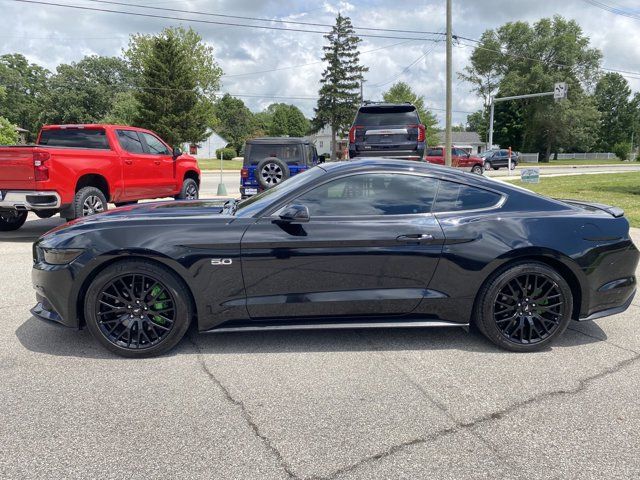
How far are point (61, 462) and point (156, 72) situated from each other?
155 feet

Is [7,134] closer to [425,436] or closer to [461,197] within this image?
[461,197]

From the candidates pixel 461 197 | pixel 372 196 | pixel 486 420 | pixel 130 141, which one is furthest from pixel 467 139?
pixel 486 420

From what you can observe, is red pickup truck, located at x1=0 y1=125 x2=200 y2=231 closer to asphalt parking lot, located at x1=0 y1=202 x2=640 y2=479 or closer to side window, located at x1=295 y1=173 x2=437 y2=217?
asphalt parking lot, located at x1=0 y1=202 x2=640 y2=479

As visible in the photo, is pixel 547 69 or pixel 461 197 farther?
pixel 547 69

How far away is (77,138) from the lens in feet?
30.1

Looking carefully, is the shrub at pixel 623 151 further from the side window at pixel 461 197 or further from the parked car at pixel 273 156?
the side window at pixel 461 197

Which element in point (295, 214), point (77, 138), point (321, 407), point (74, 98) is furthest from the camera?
point (74, 98)

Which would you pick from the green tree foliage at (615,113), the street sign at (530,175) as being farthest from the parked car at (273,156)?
the green tree foliage at (615,113)

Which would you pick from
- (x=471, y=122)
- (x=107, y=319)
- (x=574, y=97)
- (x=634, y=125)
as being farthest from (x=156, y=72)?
(x=471, y=122)

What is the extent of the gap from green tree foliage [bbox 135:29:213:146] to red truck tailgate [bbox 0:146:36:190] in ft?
130

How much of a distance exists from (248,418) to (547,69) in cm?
7047

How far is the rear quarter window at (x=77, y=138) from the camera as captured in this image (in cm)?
914

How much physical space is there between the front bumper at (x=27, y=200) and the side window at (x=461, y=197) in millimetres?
6553

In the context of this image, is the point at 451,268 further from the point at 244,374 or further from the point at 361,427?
the point at 244,374
